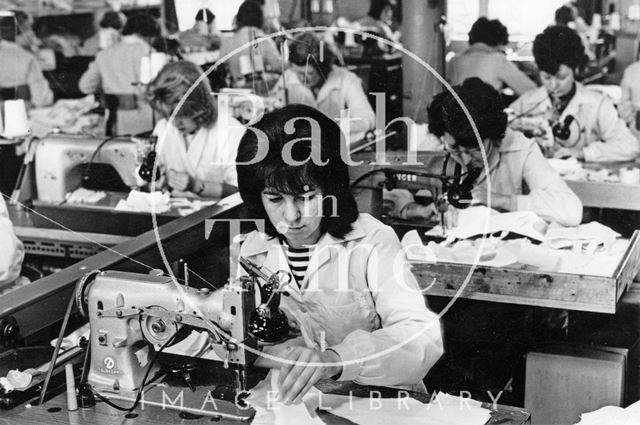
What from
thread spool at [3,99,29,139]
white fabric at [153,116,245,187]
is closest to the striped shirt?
white fabric at [153,116,245,187]

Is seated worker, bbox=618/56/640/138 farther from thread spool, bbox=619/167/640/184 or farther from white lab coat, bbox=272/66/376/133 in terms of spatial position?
thread spool, bbox=619/167/640/184

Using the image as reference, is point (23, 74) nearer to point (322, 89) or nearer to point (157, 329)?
point (322, 89)

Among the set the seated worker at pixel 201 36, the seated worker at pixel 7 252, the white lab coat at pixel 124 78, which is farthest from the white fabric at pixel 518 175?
the seated worker at pixel 201 36

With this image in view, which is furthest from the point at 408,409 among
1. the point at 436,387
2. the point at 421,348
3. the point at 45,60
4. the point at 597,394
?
the point at 45,60

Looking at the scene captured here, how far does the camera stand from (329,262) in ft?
7.39

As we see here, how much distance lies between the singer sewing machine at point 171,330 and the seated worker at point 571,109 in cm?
312

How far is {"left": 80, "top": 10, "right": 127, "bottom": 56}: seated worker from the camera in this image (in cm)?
764

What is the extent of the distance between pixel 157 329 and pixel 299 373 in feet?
1.17

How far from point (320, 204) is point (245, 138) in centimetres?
25

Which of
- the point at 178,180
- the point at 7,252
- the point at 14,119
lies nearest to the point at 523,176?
the point at 178,180

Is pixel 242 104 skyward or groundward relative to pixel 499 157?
skyward

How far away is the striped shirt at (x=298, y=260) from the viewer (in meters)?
2.31

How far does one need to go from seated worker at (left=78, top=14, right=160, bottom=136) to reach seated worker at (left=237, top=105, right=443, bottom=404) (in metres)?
4.36

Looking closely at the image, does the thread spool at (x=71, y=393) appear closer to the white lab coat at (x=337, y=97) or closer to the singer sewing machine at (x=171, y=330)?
the singer sewing machine at (x=171, y=330)
